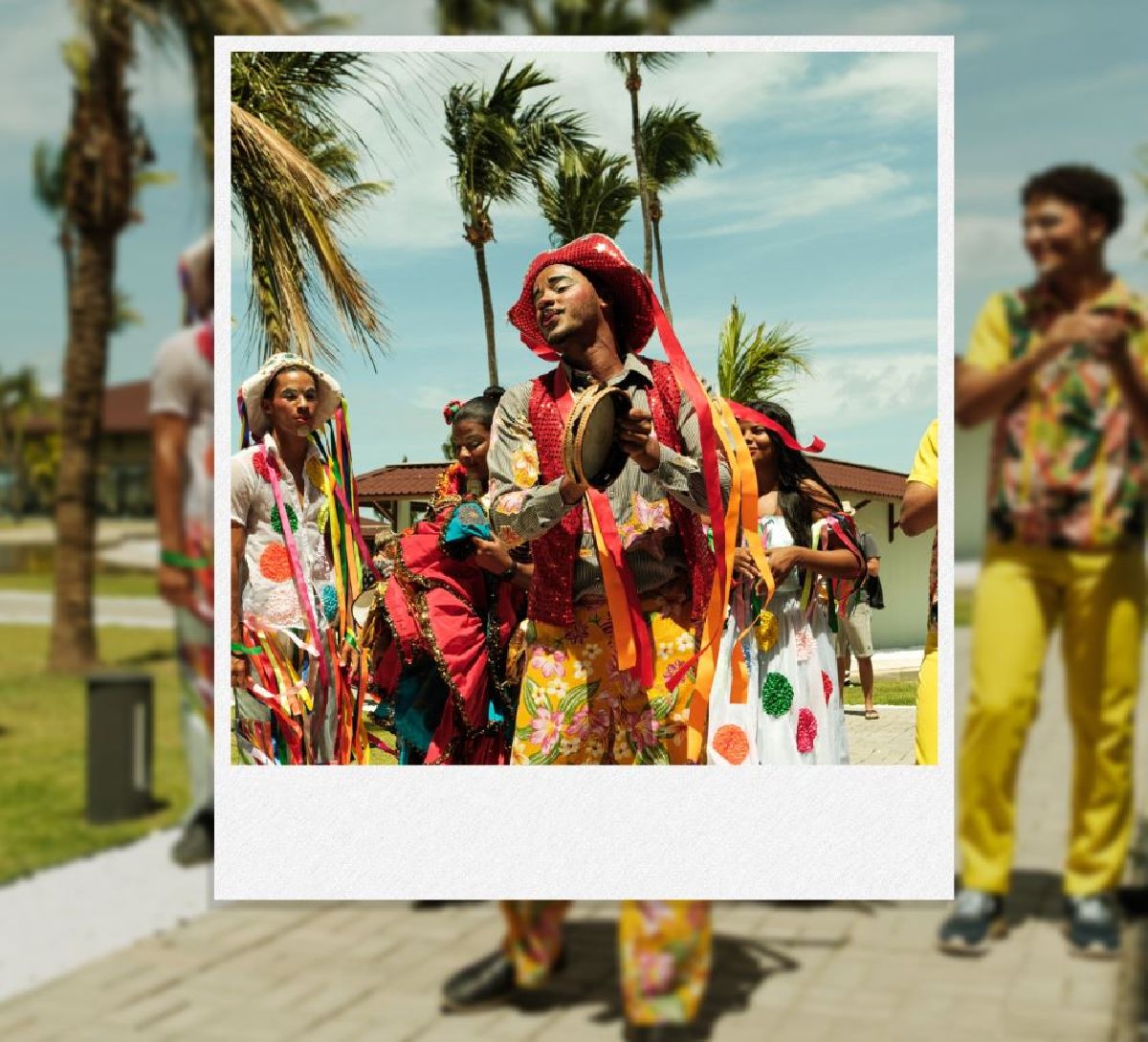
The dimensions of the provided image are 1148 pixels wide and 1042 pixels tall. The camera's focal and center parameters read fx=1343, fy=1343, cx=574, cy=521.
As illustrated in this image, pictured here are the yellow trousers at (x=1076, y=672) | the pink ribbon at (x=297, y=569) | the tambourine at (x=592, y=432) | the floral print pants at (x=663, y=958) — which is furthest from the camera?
the pink ribbon at (x=297, y=569)

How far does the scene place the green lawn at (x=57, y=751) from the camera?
301 centimetres

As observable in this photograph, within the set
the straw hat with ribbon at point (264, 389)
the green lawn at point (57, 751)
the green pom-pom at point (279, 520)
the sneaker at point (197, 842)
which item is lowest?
the sneaker at point (197, 842)

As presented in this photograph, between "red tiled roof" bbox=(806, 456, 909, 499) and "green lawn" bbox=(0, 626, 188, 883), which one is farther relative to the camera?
"green lawn" bbox=(0, 626, 188, 883)

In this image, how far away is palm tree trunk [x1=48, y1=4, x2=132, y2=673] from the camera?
295cm

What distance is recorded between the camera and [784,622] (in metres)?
3.03

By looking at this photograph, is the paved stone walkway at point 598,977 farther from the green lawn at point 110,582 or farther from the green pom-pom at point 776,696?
the green lawn at point 110,582

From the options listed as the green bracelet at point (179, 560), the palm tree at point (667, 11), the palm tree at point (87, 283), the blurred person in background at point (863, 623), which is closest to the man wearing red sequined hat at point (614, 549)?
the blurred person in background at point (863, 623)

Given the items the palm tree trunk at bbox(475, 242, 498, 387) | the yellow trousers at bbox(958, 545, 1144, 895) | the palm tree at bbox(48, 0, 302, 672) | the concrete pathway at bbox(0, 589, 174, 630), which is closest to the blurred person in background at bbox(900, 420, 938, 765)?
the yellow trousers at bbox(958, 545, 1144, 895)

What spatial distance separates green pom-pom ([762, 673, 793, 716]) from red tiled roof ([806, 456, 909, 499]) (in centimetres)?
45

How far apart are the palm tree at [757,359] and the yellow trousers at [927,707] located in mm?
624

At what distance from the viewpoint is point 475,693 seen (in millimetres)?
3320

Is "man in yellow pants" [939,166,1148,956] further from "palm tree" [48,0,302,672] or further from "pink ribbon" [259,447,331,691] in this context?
"palm tree" [48,0,302,672]

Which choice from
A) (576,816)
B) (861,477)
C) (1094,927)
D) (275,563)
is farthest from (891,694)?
(275,563)

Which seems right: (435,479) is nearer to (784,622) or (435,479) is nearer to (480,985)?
(784,622)
